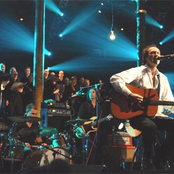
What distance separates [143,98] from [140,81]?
0.33 m

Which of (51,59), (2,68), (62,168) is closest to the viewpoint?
(62,168)

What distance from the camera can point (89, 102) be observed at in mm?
8023

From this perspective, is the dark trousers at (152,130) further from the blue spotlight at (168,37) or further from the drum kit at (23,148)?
the blue spotlight at (168,37)

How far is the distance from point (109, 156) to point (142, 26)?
3.80 meters

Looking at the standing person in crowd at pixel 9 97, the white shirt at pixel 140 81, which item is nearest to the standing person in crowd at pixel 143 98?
the white shirt at pixel 140 81

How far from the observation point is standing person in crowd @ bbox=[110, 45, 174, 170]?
3971mm

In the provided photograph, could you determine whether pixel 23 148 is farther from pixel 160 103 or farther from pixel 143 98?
pixel 160 103

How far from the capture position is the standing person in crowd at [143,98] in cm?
397

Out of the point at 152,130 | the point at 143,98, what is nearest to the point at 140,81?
the point at 143,98

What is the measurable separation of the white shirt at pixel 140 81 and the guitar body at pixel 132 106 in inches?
4.6

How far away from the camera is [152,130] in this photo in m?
3.97

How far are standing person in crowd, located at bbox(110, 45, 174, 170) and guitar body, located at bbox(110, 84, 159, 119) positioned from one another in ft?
0.15

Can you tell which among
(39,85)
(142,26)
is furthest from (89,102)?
(142,26)

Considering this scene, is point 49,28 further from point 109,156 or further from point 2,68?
point 109,156
